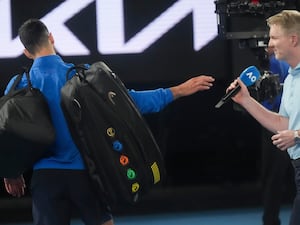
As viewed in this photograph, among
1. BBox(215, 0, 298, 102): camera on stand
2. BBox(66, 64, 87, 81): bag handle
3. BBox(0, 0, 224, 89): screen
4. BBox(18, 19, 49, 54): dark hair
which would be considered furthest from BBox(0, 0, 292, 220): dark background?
BBox(66, 64, 87, 81): bag handle

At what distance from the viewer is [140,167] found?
2826 millimetres

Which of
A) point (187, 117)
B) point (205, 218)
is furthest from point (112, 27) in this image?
point (205, 218)

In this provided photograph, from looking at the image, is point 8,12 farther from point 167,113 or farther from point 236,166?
point 236,166

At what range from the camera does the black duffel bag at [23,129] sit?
2795 millimetres

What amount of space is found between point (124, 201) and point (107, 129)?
309 mm

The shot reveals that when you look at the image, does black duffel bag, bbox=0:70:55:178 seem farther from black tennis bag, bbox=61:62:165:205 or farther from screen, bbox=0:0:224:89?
screen, bbox=0:0:224:89

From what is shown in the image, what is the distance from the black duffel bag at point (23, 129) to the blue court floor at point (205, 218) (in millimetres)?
2571

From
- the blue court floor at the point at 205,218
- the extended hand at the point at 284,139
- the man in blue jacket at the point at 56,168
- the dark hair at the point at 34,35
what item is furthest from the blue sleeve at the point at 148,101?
the blue court floor at the point at 205,218

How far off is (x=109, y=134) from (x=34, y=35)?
0.59 m

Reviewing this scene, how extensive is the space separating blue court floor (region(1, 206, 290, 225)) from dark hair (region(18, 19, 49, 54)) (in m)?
2.60

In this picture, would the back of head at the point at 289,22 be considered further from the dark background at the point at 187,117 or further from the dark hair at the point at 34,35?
the dark background at the point at 187,117

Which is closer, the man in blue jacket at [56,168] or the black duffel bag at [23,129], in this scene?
the black duffel bag at [23,129]

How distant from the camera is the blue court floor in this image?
17.3 feet

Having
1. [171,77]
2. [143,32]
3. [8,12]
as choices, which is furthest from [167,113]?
[8,12]
